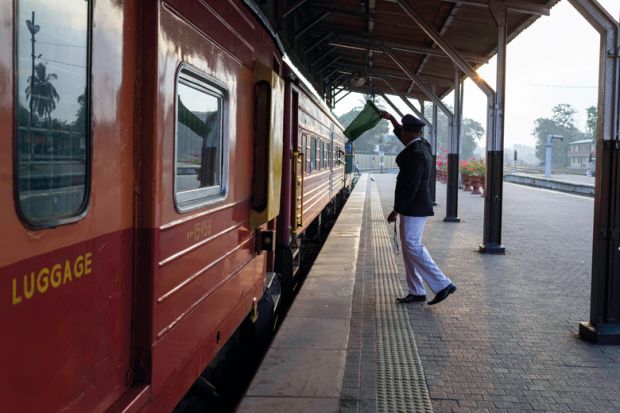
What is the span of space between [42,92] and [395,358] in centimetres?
364

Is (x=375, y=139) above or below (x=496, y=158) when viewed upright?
above

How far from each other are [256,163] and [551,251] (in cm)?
733

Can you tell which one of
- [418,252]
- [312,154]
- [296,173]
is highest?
[312,154]

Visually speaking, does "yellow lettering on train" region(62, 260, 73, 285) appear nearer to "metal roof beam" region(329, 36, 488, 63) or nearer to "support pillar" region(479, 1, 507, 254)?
"support pillar" region(479, 1, 507, 254)

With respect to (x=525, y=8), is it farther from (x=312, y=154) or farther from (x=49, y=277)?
(x=49, y=277)

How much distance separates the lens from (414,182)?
601cm

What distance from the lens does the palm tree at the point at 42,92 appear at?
1620 mm

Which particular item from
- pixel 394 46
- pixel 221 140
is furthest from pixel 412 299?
pixel 394 46

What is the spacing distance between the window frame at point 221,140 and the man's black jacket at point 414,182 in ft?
9.35

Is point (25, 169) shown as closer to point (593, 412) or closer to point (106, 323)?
point (106, 323)

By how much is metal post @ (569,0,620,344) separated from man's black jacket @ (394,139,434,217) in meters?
1.54

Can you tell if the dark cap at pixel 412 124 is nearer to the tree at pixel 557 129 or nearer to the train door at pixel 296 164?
the train door at pixel 296 164

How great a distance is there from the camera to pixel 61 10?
1.73 meters

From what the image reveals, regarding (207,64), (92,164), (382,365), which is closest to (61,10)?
(92,164)
